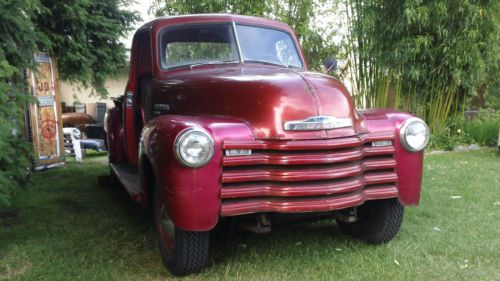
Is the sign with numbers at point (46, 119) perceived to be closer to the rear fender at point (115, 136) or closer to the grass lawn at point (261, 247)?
the rear fender at point (115, 136)

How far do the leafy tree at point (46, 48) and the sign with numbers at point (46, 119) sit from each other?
27 centimetres

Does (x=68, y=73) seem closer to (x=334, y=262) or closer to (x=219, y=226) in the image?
(x=219, y=226)

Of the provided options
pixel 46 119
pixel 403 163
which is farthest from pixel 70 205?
pixel 403 163

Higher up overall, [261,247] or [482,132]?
[482,132]

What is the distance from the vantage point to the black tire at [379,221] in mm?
3312

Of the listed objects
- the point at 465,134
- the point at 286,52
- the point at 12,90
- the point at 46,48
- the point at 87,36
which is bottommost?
the point at 465,134

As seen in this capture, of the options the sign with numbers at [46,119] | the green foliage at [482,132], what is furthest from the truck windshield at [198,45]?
the green foliage at [482,132]

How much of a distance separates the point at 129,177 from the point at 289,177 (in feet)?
6.86

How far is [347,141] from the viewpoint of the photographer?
9.41ft

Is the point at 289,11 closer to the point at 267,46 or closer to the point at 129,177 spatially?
the point at 267,46

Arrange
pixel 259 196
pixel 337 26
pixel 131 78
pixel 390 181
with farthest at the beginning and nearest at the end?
pixel 337 26
pixel 131 78
pixel 390 181
pixel 259 196

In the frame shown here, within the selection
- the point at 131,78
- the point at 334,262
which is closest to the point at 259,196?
the point at 334,262

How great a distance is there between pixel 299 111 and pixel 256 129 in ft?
0.96

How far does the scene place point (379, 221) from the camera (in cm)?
336
